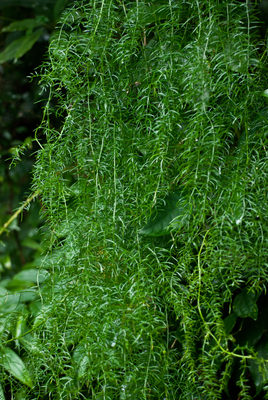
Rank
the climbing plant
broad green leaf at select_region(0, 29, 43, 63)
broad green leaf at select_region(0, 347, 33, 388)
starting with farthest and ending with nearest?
broad green leaf at select_region(0, 29, 43, 63)
broad green leaf at select_region(0, 347, 33, 388)
the climbing plant

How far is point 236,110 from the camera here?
2.09 feet

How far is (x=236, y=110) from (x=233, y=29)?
0.49 feet

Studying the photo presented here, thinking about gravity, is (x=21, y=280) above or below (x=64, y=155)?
below

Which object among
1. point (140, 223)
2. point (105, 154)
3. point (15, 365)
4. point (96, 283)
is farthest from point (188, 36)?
point (15, 365)

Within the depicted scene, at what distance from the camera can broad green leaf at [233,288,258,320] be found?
0.63 m

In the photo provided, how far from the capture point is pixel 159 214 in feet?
2.13

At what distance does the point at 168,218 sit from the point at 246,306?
22 cm

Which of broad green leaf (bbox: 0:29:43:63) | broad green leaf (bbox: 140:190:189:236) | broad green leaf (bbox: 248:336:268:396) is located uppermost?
broad green leaf (bbox: 0:29:43:63)

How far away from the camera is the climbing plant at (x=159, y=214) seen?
568 millimetres

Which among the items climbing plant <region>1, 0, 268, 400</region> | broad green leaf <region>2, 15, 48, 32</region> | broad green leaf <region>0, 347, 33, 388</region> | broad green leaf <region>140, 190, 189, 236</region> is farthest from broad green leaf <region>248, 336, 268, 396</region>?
broad green leaf <region>2, 15, 48, 32</region>

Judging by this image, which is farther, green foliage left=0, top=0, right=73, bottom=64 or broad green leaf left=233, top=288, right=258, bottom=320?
green foliage left=0, top=0, right=73, bottom=64

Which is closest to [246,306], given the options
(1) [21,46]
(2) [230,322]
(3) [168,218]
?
(2) [230,322]

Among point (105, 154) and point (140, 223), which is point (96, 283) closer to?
point (140, 223)

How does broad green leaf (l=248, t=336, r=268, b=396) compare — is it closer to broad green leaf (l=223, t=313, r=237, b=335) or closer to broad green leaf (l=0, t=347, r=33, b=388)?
broad green leaf (l=223, t=313, r=237, b=335)
